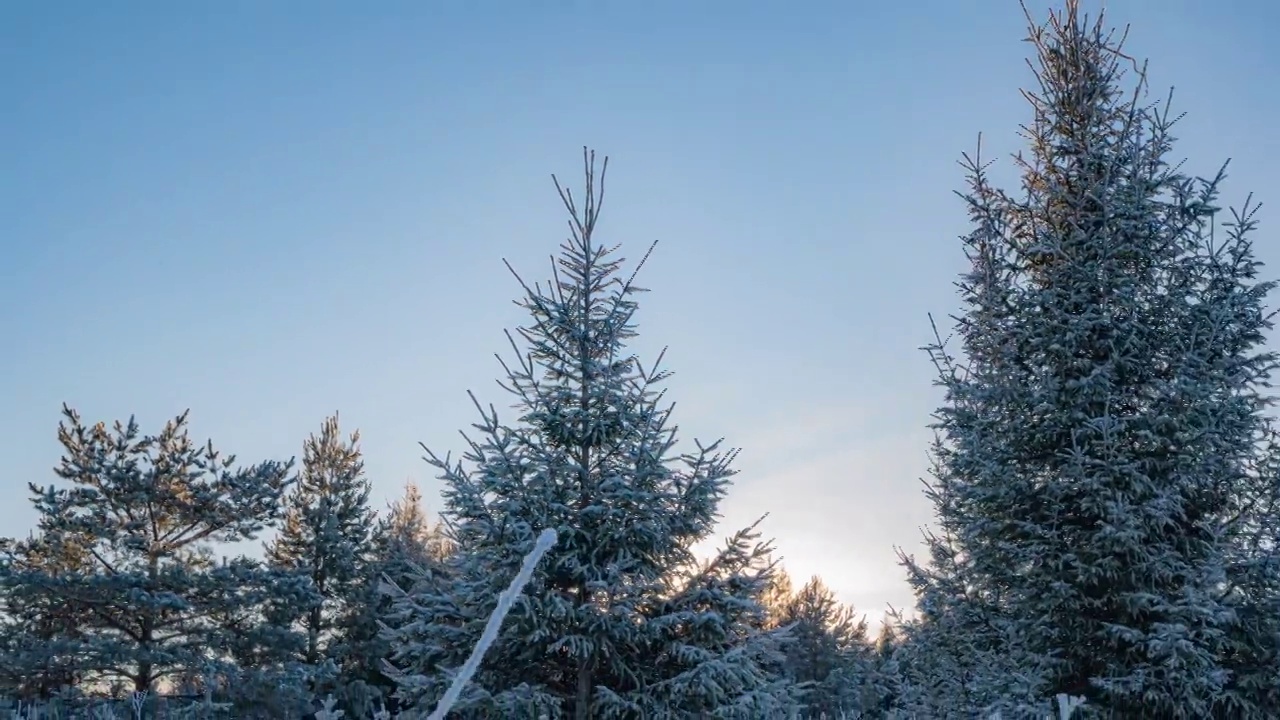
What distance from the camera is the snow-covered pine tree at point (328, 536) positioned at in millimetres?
30703

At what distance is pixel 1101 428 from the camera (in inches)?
417

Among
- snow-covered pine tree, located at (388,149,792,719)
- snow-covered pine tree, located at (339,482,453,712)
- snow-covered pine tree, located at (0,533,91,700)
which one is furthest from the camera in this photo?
snow-covered pine tree, located at (339,482,453,712)

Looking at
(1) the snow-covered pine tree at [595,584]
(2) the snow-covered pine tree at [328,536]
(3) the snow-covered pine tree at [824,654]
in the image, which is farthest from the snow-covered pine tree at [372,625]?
(1) the snow-covered pine tree at [595,584]

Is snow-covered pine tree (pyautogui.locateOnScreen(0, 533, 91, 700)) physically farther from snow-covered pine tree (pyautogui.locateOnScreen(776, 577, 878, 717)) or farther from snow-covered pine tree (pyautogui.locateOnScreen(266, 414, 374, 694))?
snow-covered pine tree (pyautogui.locateOnScreen(776, 577, 878, 717))

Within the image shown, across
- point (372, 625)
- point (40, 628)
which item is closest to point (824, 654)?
point (372, 625)

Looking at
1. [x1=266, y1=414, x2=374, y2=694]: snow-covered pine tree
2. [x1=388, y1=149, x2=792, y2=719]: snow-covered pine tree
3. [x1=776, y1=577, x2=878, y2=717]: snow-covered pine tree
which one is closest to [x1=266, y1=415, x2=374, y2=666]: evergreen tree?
[x1=266, y1=414, x2=374, y2=694]: snow-covered pine tree

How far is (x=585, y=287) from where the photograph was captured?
35.0 feet

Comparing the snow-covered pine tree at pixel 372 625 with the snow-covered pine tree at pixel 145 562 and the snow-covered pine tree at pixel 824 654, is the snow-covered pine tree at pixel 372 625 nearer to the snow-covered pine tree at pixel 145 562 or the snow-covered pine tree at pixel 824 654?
the snow-covered pine tree at pixel 145 562

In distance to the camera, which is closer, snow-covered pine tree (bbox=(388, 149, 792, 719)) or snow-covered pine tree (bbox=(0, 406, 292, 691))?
snow-covered pine tree (bbox=(388, 149, 792, 719))

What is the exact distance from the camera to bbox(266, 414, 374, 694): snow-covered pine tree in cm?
3070

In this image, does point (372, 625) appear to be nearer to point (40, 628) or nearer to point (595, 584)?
point (40, 628)

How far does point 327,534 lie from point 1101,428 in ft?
84.5

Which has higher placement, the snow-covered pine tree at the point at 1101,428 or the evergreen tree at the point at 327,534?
the evergreen tree at the point at 327,534

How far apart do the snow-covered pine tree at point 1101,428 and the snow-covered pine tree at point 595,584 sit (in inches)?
132
